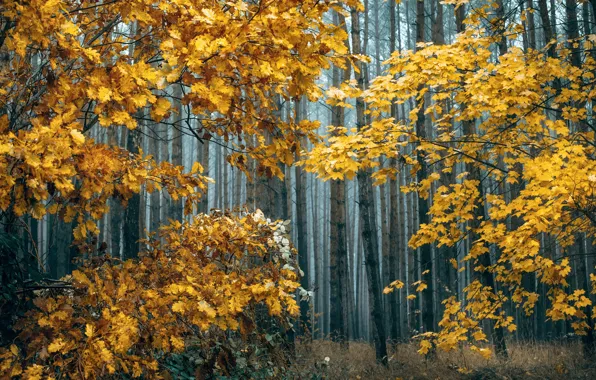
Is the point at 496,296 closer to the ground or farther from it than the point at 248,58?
closer to the ground

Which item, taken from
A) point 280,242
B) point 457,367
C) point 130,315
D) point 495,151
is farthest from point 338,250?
point 130,315

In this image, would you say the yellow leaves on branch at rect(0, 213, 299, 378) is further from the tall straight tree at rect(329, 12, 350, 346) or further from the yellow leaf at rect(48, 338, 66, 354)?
the tall straight tree at rect(329, 12, 350, 346)

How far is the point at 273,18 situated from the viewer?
10.5 ft

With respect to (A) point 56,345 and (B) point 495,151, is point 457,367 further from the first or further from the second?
(A) point 56,345

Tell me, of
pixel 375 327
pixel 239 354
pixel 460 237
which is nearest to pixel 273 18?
pixel 239 354

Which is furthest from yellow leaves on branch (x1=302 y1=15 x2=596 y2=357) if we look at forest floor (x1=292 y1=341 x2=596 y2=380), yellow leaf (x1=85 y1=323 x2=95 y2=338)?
yellow leaf (x1=85 y1=323 x2=95 y2=338)

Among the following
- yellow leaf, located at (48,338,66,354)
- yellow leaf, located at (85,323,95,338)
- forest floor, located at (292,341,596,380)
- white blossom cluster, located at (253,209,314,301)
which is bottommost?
forest floor, located at (292,341,596,380)

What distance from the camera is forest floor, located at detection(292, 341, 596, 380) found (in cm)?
840

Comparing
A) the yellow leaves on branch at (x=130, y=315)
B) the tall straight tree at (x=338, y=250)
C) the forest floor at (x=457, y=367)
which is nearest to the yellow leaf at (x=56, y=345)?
the yellow leaves on branch at (x=130, y=315)

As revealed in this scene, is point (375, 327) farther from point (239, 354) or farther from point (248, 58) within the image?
point (248, 58)

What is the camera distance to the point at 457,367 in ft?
30.5

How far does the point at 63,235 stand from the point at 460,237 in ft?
35.7

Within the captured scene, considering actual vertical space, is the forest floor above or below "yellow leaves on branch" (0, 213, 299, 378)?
below

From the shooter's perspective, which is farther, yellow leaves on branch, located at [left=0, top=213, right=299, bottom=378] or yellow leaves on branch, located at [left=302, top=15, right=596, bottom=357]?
yellow leaves on branch, located at [left=302, top=15, right=596, bottom=357]
